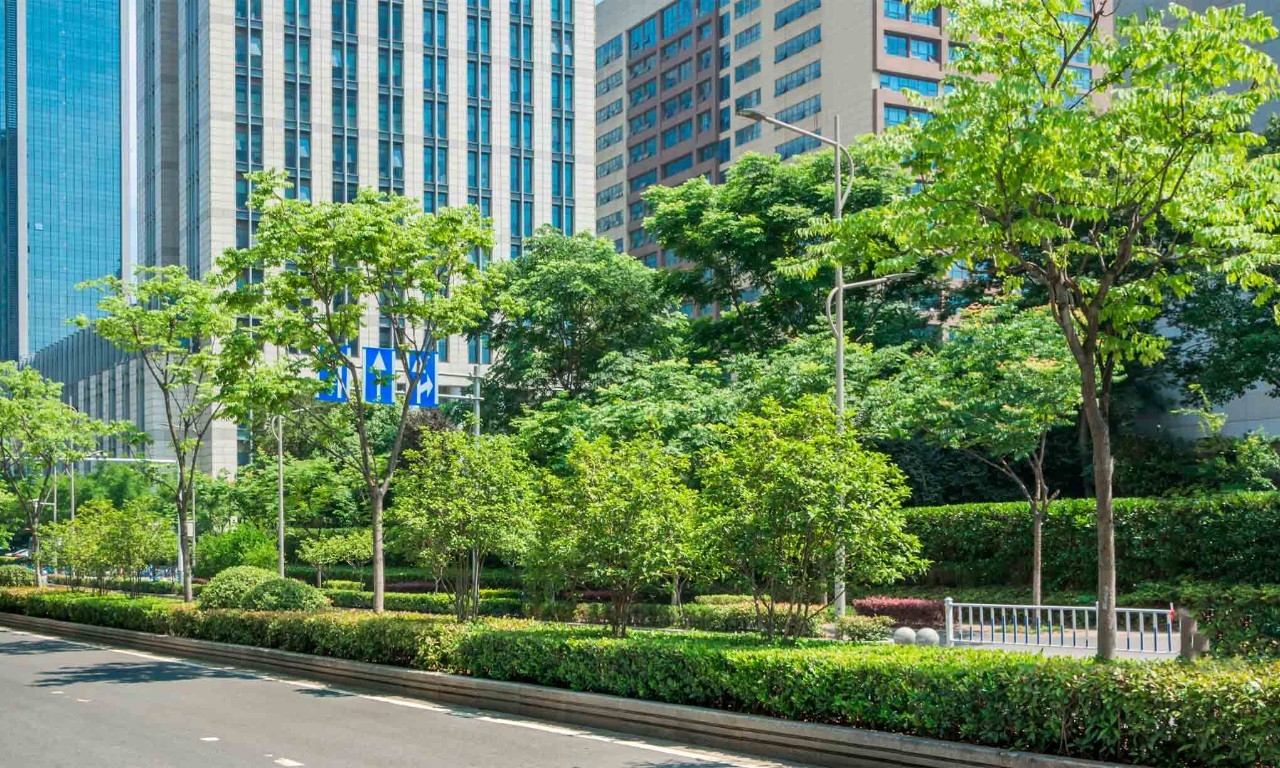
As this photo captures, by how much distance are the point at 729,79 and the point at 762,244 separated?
186ft

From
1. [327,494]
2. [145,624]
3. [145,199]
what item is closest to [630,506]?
[145,624]

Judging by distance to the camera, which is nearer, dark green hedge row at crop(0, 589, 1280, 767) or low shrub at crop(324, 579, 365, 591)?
dark green hedge row at crop(0, 589, 1280, 767)

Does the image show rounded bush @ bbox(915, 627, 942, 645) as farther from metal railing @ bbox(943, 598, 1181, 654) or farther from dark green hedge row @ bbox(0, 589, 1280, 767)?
dark green hedge row @ bbox(0, 589, 1280, 767)

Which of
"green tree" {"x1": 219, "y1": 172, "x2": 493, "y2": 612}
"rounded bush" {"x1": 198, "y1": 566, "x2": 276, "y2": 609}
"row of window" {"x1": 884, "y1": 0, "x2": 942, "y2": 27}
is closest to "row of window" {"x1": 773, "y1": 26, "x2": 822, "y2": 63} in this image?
"row of window" {"x1": 884, "y1": 0, "x2": 942, "y2": 27}

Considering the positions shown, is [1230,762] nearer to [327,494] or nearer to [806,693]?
[806,693]

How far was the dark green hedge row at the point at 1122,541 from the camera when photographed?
99.6 ft

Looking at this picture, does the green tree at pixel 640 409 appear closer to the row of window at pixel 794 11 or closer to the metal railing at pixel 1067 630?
the metal railing at pixel 1067 630

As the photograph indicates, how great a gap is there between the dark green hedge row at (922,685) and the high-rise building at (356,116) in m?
68.8

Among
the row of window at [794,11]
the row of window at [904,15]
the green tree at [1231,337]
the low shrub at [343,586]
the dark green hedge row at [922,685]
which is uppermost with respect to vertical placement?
the row of window at [794,11]

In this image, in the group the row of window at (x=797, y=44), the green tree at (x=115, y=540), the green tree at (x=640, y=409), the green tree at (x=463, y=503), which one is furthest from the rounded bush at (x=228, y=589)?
the row of window at (x=797, y=44)

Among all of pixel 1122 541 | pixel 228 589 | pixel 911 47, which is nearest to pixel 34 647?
pixel 228 589

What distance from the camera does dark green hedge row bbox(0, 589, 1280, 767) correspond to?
393 inches

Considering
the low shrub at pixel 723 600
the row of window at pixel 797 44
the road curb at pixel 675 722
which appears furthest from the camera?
the row of window at pixel 797 44

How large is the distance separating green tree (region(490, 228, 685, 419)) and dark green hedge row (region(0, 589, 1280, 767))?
25.5 metres
